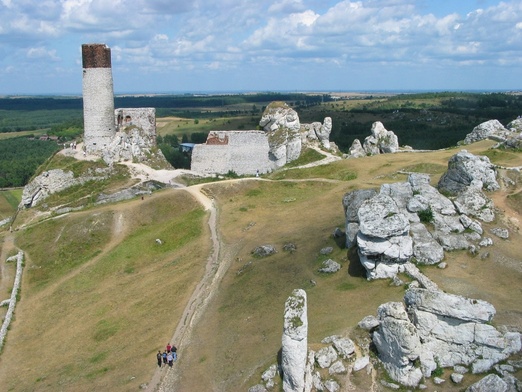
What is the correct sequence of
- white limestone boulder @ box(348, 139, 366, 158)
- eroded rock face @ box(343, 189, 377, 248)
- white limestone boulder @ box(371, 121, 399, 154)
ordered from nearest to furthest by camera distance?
eroded rock face @ box(343, 189, 377, 248) < white limestone boulder @ box(348, 139, 366, 158) < white limestone boulder @ box(371, 121, 399, 154)

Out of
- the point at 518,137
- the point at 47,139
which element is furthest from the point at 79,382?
the point at 47,139

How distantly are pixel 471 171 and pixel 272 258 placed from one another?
36.6ft

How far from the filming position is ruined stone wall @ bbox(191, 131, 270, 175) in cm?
4922

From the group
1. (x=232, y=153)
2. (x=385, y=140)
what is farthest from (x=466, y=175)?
(x=385, y=140)

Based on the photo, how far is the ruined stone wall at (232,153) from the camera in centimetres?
4922

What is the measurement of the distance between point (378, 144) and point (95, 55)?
27631 millimetres

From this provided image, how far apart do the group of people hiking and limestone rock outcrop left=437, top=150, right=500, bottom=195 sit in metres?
15.9

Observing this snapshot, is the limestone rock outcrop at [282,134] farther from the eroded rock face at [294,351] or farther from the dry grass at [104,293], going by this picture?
the eroded rock face at [294,351]

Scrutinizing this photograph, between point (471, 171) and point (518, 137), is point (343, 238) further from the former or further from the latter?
point (518, 137)

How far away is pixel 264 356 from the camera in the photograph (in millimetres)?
17875

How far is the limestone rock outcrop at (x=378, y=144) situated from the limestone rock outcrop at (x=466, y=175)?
23.2 m

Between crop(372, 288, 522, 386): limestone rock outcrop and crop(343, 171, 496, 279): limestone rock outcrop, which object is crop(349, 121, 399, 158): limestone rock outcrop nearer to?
crop(343, 171, 496, 279): limestone rock outcrop

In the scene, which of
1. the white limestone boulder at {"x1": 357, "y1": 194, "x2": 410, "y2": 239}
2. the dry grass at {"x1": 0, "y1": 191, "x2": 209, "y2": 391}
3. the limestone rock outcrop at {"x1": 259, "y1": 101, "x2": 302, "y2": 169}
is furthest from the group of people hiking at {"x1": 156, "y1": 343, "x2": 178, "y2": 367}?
the limestone rock outcrop at {"x1": 259, "y1": 101, "x2": 302, "y2": 169}

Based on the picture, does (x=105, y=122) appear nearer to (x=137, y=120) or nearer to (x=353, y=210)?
(x=137, y=120)
